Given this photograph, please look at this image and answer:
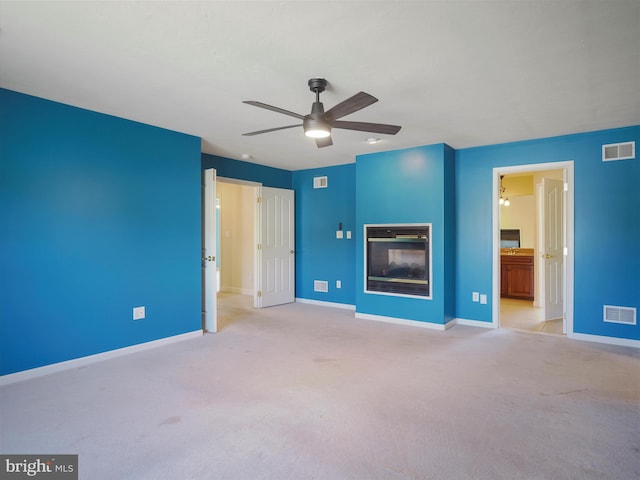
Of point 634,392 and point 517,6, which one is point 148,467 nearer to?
point 517,6

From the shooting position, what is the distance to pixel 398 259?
202 inches

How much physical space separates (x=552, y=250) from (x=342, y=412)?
441cm

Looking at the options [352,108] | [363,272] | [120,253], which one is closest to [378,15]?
[352,108]

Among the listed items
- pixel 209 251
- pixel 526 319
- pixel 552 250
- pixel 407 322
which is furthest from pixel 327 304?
pixel 552 250

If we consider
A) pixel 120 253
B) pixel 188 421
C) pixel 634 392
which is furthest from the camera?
pixel 120 253

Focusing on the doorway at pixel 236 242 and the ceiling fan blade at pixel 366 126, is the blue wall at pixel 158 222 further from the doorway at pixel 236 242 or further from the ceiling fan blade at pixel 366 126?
the ceiling fan blade at pixel 366 126

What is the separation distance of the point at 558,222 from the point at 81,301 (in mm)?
6193

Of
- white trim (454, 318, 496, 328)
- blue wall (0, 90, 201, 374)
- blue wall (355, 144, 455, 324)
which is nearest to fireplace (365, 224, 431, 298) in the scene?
blue wall (355, 144, 455, 324)

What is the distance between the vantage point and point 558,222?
5.28m

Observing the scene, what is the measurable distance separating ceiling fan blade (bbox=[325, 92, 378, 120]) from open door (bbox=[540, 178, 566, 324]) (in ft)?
13.3

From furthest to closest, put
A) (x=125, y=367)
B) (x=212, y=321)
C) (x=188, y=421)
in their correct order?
1. (x=212, y=321)
2. (x=125, y=367)
3. (x=188, y=421)

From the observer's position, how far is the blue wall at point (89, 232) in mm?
3033

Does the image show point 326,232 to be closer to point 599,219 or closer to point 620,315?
point 599,219

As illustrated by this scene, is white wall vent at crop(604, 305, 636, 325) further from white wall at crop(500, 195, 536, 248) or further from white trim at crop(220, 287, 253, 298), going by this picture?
white trim at crop(220, 287, 253, 298)
